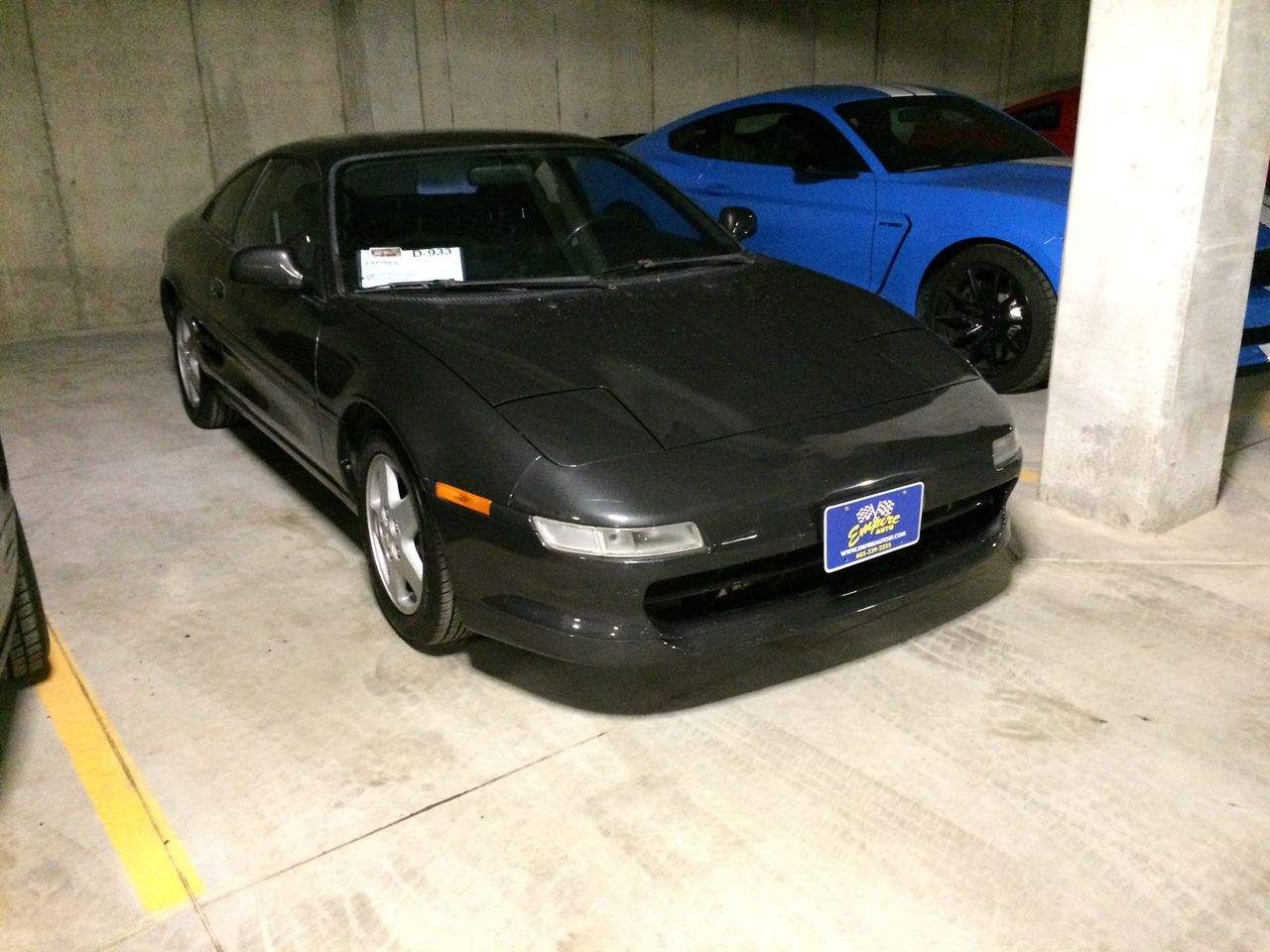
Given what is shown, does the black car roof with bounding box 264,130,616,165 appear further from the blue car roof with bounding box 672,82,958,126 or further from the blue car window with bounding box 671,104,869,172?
the blue car roof with bounding box 672,82,958,126

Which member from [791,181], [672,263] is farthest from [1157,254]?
[791,181]

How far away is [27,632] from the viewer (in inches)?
109

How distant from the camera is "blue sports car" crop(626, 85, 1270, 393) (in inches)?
188

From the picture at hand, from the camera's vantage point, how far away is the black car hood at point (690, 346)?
2586mm

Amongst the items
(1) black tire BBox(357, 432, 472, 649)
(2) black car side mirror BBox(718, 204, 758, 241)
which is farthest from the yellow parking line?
(2) black car side mirror BBox(718, 204, 758, 241)

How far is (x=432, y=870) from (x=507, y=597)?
0.60 meters

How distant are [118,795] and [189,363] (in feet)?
9.15

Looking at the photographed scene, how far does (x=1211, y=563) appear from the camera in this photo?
343 centimetres

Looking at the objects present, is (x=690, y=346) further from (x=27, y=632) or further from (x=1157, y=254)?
(x=27, y=632)

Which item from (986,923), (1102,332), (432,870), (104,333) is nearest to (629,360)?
(432,870)

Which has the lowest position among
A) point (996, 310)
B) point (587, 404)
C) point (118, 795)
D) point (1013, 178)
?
point (118, 795)

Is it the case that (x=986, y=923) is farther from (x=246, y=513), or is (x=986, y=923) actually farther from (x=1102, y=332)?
(x=246, y=513)

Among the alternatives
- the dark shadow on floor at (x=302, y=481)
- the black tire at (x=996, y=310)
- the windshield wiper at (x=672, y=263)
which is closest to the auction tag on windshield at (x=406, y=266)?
the windshield wiper at (x=672, y=263)

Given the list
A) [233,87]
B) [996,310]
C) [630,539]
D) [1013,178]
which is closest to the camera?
[630,539]
